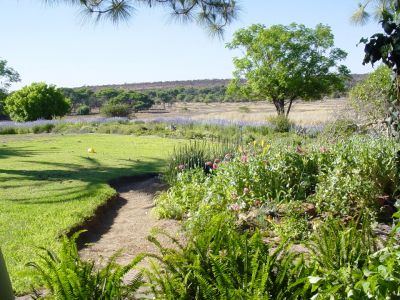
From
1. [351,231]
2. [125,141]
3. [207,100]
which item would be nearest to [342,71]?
[125,141]

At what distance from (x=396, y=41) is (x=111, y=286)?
3.33 m

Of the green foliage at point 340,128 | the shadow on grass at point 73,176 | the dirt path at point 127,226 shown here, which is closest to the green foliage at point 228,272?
the dirt path at point 127,226

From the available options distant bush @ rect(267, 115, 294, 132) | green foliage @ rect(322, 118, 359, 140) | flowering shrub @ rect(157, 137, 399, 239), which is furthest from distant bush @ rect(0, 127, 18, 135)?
flowering shrub @ rect(157, 137, 399, 239)

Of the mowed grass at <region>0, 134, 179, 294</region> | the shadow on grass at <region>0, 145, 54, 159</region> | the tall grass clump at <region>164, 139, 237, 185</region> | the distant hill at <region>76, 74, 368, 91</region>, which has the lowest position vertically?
the mowed grass at <region>0, 134, 179, 294</region>

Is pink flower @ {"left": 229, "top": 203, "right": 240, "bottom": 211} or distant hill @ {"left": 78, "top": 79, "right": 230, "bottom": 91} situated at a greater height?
distant hill @ {"left": 78, "top": 79, "right": 230, "bottom": 91}

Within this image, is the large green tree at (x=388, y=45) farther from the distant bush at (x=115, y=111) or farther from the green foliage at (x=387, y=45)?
the distant bush at (x=115, y=111)

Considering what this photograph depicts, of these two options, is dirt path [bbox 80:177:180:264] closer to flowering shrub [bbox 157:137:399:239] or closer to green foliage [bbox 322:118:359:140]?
flowering shrub [bbox 157:137:399:239]

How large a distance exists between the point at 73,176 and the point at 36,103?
33.1 metres

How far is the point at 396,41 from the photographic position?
4.21 meters

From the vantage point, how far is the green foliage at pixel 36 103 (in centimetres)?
4031

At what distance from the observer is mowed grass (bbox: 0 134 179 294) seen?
5.44m

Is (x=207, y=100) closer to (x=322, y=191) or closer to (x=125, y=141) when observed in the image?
(x=125, y=141)

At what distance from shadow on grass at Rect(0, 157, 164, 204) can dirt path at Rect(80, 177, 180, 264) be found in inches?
26.7

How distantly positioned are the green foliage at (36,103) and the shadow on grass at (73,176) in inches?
1187
